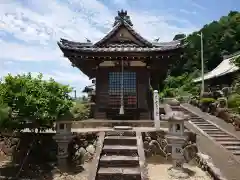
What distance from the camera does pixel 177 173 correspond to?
30.8 ft

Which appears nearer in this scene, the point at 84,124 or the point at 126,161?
the point at 126,161

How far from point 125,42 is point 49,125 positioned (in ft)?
26.9

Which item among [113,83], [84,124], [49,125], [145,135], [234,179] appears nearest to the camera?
[234,179]

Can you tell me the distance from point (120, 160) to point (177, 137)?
2.27 meters

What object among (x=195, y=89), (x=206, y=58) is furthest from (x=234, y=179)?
(x=206, y=58)

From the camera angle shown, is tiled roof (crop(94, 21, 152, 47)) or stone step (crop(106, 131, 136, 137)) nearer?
stone step (crop(106, 131, 136, 137))

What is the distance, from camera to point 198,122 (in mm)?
18953

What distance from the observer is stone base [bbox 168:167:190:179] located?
9.21m

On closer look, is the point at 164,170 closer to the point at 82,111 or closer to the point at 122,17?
the point at 82,111

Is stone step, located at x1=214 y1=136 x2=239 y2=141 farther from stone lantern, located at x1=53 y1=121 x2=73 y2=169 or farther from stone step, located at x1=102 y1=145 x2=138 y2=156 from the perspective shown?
stone lantern, located at x1=53 y1=121 x2=73 y2=169

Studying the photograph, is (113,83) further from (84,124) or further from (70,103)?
(70,103)

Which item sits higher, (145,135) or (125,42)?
(125,42)

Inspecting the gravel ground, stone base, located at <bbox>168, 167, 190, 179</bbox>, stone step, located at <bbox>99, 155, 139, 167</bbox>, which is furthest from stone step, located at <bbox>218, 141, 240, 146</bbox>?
stone step, located at <bbox>99, 155, 139, 167</bbox>

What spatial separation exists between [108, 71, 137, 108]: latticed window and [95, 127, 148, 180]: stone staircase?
495 cm
